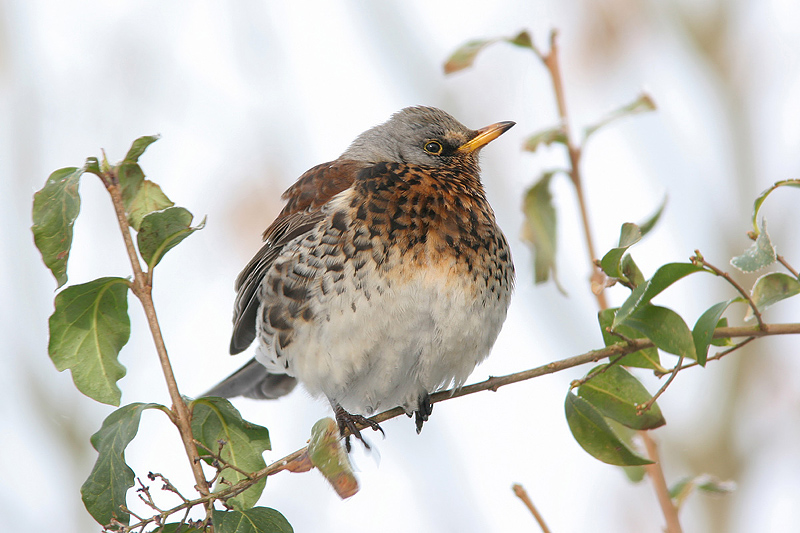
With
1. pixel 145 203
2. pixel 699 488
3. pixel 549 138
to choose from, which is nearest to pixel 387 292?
pixel 549 138

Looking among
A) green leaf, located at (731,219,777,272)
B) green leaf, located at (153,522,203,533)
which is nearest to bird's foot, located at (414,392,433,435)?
green leaf, located at (153,522,203,533)

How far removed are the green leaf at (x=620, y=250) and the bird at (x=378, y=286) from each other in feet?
4.16

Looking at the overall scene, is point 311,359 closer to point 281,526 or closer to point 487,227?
point 487,227

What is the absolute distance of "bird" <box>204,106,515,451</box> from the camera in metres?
3.14

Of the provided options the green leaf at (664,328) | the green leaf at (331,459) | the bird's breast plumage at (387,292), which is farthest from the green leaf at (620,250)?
the bird's breast plumage at (387,292)

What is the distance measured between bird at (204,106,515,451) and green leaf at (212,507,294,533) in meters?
1.10

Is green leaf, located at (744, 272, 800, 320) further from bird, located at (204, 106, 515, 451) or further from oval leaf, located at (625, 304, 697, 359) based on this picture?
bird, located at (204, 106, 515, 451)

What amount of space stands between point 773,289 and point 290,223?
87.2 inches

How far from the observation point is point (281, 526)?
80.5 inches

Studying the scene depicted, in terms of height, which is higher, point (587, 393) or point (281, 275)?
point (281, 275)

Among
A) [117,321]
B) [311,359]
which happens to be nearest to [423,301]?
[311,359]

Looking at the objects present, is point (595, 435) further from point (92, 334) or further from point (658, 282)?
point (92, 334)

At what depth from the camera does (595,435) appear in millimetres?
2217

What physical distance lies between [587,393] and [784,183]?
0.77 meters
